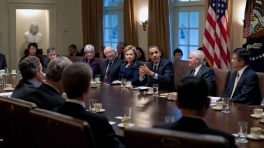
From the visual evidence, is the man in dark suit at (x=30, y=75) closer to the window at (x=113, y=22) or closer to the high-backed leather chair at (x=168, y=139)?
the high-backed leather chair at (x=168, y=139)

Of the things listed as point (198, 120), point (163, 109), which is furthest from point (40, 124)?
point (163, 109)

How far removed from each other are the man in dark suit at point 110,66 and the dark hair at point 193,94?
4.37 m

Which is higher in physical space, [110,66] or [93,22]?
[93,22]

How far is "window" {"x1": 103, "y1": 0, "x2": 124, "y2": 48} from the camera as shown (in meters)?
10.3

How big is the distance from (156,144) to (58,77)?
1500mm

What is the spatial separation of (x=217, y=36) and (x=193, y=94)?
5201 millimetres

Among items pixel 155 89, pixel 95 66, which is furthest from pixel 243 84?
pixel 95 66

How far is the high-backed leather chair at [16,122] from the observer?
3043 millimetres

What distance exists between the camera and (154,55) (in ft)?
19.8

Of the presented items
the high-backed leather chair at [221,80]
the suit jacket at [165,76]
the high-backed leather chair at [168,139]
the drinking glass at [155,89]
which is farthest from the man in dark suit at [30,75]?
the high-backed leather chair at [221,80]

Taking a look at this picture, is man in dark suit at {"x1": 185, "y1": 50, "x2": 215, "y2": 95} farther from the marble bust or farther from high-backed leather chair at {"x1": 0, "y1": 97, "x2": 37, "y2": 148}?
the marble bust

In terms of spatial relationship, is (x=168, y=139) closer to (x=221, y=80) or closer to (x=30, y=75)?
(x=30, y=75)

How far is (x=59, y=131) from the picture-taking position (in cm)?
250

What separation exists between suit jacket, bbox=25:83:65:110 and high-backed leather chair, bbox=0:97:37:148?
0.22 meters
